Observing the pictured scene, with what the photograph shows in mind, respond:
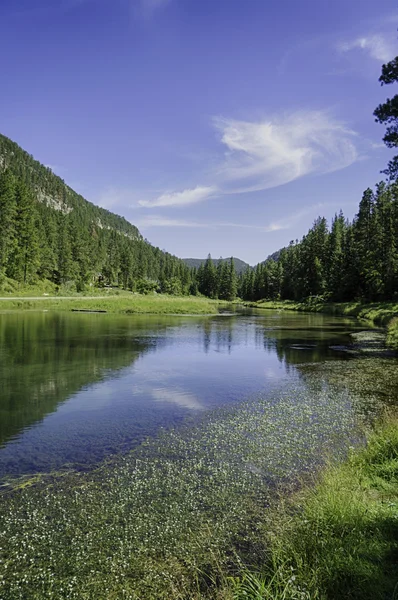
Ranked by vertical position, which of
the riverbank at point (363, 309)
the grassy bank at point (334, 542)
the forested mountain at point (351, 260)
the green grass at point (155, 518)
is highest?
the forested mountain at point (351, 260)

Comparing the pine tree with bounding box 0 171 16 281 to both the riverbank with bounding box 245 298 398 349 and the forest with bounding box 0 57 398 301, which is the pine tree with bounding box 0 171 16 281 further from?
the riverbank with bounding box 245 298 398 349

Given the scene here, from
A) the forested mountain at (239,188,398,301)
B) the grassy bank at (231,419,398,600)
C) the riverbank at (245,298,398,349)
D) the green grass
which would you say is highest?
the forested mountain at (239,188,398,301)

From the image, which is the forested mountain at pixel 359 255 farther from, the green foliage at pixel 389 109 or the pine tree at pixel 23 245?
the pine tree at pixel 23 245

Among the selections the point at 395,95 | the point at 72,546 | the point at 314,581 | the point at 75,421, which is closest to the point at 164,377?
the point at 75,421

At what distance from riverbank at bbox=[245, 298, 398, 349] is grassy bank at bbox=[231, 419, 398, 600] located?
26910 mm

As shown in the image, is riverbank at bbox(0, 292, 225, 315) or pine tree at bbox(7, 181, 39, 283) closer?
riverbank at bbox(0, 292, 225, 315)

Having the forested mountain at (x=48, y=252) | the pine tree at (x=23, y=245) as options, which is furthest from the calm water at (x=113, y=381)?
the forested mountain at (x=48, y=252)

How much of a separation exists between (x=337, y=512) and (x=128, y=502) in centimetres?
453

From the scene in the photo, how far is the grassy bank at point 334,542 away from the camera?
16.8 feet

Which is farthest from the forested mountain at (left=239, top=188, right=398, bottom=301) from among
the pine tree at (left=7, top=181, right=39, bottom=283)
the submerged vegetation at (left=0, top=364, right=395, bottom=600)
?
the pine tree at (left=7, top=181, right=39, bottom=283)

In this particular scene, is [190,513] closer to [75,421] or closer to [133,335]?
[75,421]

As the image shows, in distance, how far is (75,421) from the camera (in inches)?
559

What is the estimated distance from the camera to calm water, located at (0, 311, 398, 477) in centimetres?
1220

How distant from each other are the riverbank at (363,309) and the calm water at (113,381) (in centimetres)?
561
